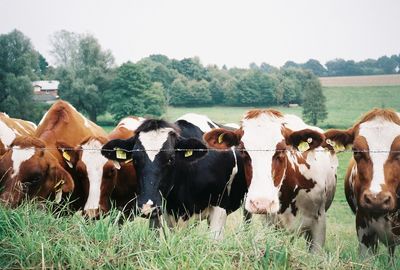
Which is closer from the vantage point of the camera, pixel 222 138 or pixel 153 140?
pixel 153 140

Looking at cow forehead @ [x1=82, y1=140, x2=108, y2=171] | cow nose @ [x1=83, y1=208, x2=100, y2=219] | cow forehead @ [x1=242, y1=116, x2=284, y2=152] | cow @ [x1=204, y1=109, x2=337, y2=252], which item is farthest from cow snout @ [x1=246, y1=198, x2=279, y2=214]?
cow forehead @ [x1=82, y1=140, x2=108, y2=171]

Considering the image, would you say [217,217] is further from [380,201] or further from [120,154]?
[380,201]

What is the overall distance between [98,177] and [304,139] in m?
2.81

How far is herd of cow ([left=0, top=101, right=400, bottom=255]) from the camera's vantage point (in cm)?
516

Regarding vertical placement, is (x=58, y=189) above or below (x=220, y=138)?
below

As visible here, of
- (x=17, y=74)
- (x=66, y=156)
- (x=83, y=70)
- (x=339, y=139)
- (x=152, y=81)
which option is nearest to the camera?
(x=339, y=139)

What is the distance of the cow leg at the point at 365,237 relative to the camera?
18.7 ft

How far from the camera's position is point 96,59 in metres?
52.1

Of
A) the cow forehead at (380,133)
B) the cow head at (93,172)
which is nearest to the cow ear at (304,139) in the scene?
the cow forehead at (380,133)

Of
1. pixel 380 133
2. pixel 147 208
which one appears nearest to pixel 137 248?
pixel 147 208

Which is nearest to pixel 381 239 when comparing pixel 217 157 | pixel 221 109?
pixel 217 157

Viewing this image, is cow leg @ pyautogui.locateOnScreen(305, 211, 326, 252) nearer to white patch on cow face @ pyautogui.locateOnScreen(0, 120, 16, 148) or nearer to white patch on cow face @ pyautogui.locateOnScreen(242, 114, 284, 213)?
white patch on cow face @ pyautogui.locateOnScreen(242, 114, 284, 213)

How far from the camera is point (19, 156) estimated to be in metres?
6.32

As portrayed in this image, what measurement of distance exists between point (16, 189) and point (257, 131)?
305cm
